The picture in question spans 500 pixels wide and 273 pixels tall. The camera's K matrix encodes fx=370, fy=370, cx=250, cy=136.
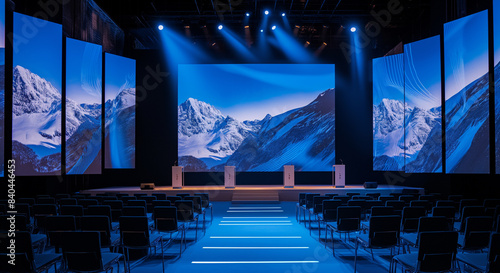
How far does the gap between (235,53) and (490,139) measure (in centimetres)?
1005

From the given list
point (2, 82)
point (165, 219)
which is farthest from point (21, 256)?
point (2, 82)

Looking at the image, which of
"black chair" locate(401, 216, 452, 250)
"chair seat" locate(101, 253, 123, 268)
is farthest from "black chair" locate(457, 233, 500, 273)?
"chair seat" locate(101, 253, 123, 268)

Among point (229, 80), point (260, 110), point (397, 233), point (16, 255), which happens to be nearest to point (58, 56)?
point (229, 80)

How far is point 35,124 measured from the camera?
10.2 metres

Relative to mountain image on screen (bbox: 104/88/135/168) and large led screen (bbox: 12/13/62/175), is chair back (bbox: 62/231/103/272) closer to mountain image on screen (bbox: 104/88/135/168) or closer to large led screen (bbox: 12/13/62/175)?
large led screen (bbox: 12/13/62/175)

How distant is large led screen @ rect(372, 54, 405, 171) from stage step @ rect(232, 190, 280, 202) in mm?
4602

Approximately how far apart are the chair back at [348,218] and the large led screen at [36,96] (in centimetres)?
840

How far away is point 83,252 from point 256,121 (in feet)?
38.5

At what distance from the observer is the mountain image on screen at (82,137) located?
455 inches

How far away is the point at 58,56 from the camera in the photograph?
35.1 feet

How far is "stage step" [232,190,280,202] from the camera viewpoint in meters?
12.9

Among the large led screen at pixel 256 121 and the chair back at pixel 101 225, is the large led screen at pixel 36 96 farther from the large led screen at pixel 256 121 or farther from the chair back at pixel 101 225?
the chair back at pixel 101 225

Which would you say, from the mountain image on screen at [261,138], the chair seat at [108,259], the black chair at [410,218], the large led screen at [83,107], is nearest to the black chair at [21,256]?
the chair seat at [108,259]

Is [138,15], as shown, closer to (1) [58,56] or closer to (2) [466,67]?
(1) [58,56]
